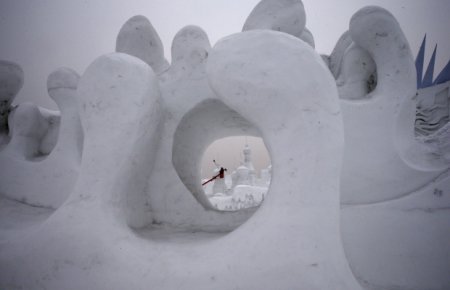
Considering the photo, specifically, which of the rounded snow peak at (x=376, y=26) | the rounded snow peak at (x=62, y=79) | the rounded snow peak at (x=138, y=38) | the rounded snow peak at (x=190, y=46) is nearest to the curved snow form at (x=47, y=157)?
the rounded snow peak at (x=62, y=79)

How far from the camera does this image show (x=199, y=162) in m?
2.42

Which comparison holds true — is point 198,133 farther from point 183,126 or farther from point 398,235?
point 398,235

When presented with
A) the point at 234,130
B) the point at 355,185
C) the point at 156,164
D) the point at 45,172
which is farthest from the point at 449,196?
the point at 45,172

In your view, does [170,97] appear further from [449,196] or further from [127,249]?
[449,196]

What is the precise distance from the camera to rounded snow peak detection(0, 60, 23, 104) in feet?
8.50

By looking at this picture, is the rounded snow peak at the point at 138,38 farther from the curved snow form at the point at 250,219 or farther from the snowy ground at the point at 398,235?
the snowy ground at the point at 398,235

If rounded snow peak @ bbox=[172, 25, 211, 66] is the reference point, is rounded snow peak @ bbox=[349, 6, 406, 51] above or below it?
above

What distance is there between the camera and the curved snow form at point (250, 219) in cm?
106

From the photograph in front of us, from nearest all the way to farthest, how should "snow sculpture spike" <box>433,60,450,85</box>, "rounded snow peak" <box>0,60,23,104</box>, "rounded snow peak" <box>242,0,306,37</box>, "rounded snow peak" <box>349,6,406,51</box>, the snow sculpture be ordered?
Result: the snow sculpture < "rounded snow peak" <box>242,0,306,37</box> < "rounded snow peak" <box>349,6,406,51</box> < "rounded snow peak" <box>0,60,23,104</box> < "snow sculpture spike" <box>433,60,450,85</box>

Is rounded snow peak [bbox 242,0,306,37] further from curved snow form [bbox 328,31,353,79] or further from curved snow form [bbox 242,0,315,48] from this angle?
curved snow form [bbox 328,31,353,79]

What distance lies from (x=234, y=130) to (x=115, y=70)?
126 cm

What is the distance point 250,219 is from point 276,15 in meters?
1.51

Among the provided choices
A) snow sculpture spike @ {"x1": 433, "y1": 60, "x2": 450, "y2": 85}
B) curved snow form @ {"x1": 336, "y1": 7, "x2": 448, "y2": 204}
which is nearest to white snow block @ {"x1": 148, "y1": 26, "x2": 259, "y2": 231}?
curved snow form @ {"x1": 336, "y1": 7, "x2": 448, "y2": 204}

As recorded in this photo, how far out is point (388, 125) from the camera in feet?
6.69
